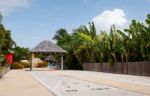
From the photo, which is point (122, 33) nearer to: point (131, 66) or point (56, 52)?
point (131, 66)

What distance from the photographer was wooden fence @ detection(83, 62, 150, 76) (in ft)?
143

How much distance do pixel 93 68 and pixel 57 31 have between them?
135ft

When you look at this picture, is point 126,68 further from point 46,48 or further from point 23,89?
point 23,89

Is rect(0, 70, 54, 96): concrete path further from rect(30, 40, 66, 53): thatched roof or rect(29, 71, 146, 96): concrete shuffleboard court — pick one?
rect(30, 40, 66, 53): thatched roof

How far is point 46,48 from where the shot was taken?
7562 centimetres

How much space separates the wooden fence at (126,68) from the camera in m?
43.7

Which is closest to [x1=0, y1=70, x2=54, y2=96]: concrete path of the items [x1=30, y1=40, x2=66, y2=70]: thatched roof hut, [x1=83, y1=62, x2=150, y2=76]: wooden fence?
[x1=83, y1=62, x2=150, y2=76]: wooden fence

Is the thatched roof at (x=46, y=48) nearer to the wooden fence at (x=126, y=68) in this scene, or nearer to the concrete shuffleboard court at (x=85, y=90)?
Result: the wooden fence at (x=126, y=68)

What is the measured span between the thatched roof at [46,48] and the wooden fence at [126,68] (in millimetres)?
8800

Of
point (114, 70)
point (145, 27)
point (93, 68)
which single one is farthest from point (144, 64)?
point (93, 68)

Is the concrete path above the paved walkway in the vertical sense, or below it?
below

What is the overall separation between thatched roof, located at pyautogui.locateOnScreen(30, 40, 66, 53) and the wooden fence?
8.80 meters

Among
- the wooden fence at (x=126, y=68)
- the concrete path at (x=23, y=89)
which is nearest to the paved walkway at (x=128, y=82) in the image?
the concrete path at (x=23, y=89)

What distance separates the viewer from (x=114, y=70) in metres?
55.2
